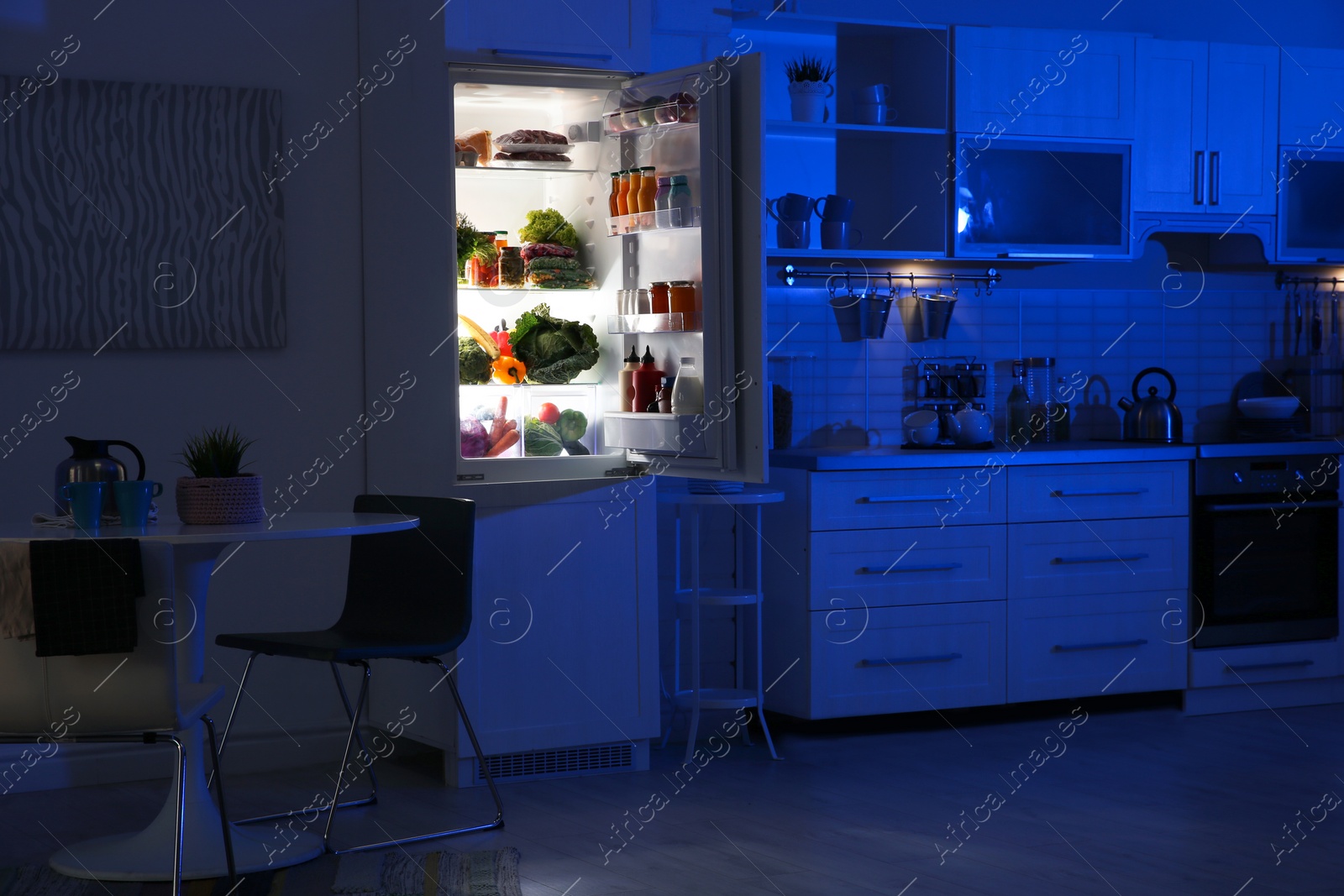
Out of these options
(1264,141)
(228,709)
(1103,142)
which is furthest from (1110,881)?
(1264,141)

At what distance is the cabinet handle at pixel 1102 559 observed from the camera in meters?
4.85

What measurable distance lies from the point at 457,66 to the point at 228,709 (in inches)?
77.5

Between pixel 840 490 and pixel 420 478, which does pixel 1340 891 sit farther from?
pixel 420 478

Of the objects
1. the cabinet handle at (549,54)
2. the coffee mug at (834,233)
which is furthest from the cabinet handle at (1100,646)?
the cabinet handle at (549,54)

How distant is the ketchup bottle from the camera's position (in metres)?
4.27

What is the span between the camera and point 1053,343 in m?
5.48

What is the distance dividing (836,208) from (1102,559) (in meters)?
1.46

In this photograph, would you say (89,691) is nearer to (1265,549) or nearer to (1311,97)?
(1265,549)

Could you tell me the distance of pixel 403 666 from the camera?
170 inches

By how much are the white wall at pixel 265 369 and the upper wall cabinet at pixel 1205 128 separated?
268 centimetres

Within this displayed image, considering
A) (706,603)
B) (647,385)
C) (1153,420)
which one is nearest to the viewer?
(647,385)

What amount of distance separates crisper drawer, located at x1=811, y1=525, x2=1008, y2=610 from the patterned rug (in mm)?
1556

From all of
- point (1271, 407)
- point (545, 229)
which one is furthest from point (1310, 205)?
point (545, 229)

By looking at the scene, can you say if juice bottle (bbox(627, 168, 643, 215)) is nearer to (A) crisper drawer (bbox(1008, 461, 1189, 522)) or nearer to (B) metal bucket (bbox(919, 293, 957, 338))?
(B) metal bucket (bbox(919, 293, 957, 338))
